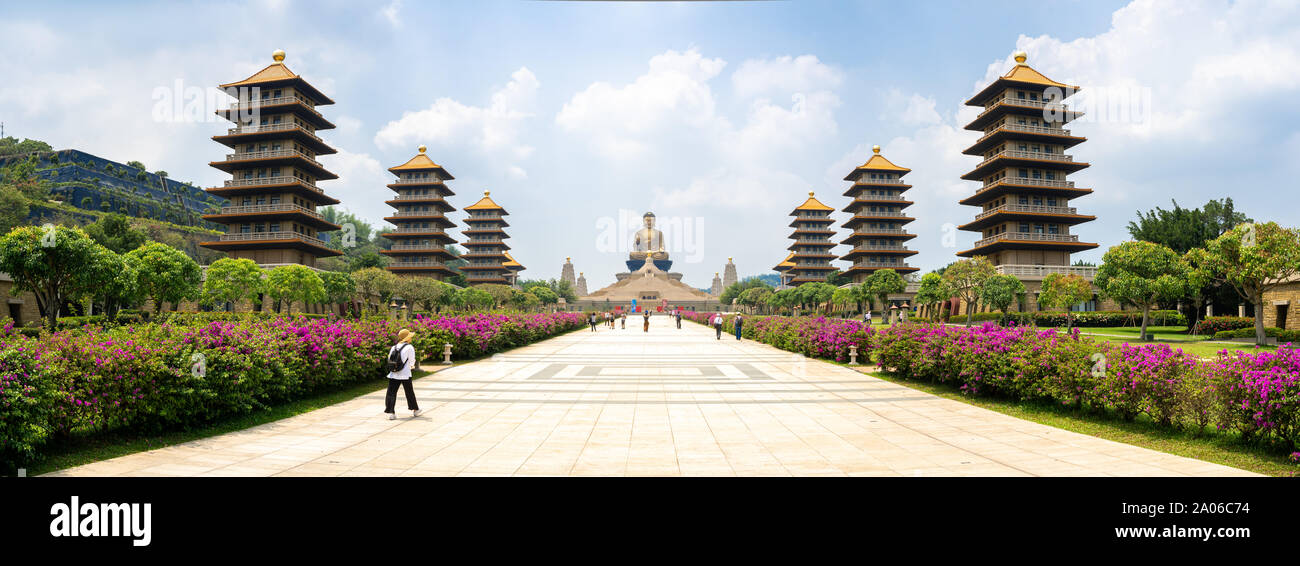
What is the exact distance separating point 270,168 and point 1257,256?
64.5 m

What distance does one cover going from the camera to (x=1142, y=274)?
98.4 ft

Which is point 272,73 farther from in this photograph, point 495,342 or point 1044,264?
point 1044,264

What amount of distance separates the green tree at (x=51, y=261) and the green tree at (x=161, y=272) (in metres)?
3.48

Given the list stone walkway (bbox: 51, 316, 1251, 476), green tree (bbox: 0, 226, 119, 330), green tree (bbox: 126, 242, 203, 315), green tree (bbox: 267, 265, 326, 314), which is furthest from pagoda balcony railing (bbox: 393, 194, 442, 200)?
stone walkway (bbox: 51, 316, 1251, 476)

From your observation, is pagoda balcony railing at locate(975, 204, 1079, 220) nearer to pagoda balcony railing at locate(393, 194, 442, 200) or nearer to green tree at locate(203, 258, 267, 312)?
green tree at locate(203, 258, 267, 312)

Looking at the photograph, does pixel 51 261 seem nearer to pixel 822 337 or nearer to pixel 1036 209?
pixel 822 337

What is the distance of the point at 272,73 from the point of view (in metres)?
52.6

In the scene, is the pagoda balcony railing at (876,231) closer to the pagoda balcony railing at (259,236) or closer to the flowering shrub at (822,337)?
the flowering shrub at (822,337)

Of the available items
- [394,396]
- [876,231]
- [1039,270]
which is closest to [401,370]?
[394,396]

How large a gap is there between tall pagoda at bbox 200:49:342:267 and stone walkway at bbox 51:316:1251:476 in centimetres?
4699

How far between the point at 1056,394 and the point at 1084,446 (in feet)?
8.68

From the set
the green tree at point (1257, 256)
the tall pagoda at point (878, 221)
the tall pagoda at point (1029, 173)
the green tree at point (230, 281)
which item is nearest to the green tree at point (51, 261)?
the green tree at point (230, 281)
